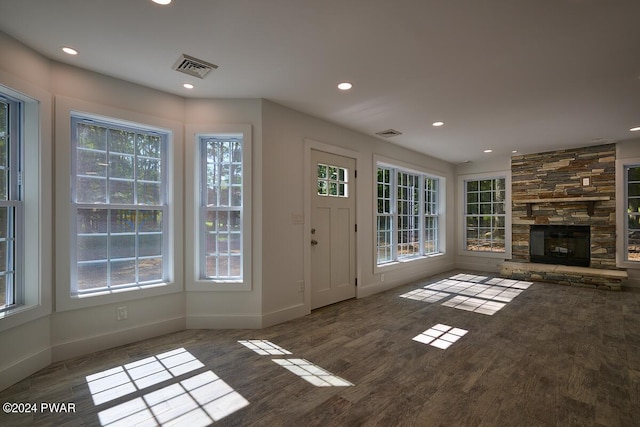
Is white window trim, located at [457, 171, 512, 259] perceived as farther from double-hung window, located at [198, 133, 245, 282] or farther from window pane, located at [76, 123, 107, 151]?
window pane, located at [76, 123, 107, 151]

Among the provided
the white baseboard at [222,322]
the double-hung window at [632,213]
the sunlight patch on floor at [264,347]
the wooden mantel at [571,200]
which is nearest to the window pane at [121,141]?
the white baseboard at [222,322]

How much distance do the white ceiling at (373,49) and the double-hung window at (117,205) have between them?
618mm

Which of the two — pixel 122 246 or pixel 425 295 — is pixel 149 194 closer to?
pixel 122 246

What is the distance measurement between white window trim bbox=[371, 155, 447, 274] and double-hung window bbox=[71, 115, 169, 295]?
10.5ft

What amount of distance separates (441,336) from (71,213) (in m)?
3.85

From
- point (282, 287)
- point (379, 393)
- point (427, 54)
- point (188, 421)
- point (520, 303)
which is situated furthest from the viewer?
point (520, 303)

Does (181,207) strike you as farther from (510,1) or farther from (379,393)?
(510,1)

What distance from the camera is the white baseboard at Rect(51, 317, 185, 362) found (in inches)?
109

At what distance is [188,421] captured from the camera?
6.38ft

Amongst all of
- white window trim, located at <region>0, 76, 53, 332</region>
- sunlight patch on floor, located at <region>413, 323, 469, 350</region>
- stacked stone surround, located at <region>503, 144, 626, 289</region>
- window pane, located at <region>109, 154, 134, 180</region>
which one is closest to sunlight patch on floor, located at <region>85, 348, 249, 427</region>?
white window trim, located at <region>0, 76, 53, 332</region>

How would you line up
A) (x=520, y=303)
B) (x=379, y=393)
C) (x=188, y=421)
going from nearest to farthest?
(x=188, y=421), (x=379, y=393), (x=520, y=303)

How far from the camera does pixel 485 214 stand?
7.31 metres

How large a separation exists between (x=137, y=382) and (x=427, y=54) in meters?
3.52

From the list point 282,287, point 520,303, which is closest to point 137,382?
point 282,287
